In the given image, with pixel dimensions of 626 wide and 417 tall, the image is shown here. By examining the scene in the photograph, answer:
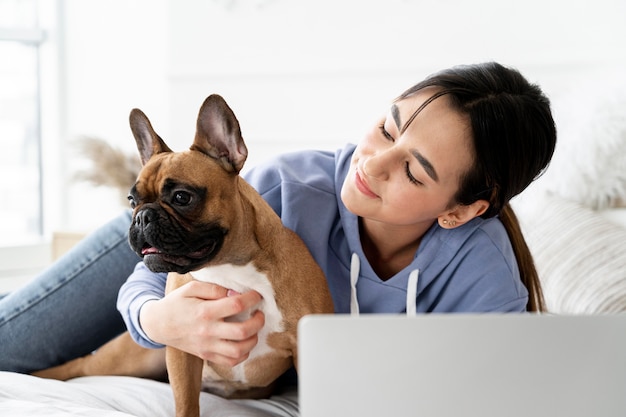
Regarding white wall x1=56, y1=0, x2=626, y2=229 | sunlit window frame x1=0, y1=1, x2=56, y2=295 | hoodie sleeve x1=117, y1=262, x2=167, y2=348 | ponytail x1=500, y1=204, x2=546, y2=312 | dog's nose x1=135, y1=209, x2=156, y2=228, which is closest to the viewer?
dog's nose x1=135, y1=209, x2=156, y2=228

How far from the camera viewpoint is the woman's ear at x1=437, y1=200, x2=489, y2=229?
1.38 metres

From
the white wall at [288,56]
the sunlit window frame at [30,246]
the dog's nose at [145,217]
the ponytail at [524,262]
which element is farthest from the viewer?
the sunlit window frame at [30,246]

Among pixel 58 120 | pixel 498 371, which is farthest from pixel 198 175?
pixel 58 120

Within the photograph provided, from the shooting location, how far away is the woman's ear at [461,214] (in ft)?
4.54

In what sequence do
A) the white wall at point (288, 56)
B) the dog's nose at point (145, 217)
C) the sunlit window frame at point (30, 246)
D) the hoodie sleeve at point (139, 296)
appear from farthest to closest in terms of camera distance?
the sunlit window frame at point (30, 246) < the white wall at point (288, 56) < the hoodie sleeve at point (139, 296) < the dog's nose at point (145, 217)

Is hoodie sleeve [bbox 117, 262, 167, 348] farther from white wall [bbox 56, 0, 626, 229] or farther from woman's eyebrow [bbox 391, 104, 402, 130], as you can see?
white wall [bbox 56, 0, 626, 229]

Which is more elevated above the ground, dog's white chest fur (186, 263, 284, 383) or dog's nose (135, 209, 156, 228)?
dog's nose (135, 209, 156, 228)

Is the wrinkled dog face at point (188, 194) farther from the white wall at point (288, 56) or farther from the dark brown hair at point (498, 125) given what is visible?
the white wall at point (288, 56)

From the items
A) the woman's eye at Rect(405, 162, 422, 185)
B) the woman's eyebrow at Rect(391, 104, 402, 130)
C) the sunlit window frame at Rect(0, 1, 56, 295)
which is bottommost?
the sunlit window frame at Rect(0, 1, 56, 295)

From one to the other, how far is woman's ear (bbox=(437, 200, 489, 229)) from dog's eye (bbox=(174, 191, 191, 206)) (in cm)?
51

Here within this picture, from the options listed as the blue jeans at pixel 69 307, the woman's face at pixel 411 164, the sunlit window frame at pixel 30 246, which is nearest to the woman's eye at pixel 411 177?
the woman's face at pixel 411 164

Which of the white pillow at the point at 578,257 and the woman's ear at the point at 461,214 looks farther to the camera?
the white pillow at the point at 578,257

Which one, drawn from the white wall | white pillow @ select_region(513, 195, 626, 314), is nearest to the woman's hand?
white pillow @ select_region(513, 195, 626, 314)

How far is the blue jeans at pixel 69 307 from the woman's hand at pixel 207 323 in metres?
0.45
